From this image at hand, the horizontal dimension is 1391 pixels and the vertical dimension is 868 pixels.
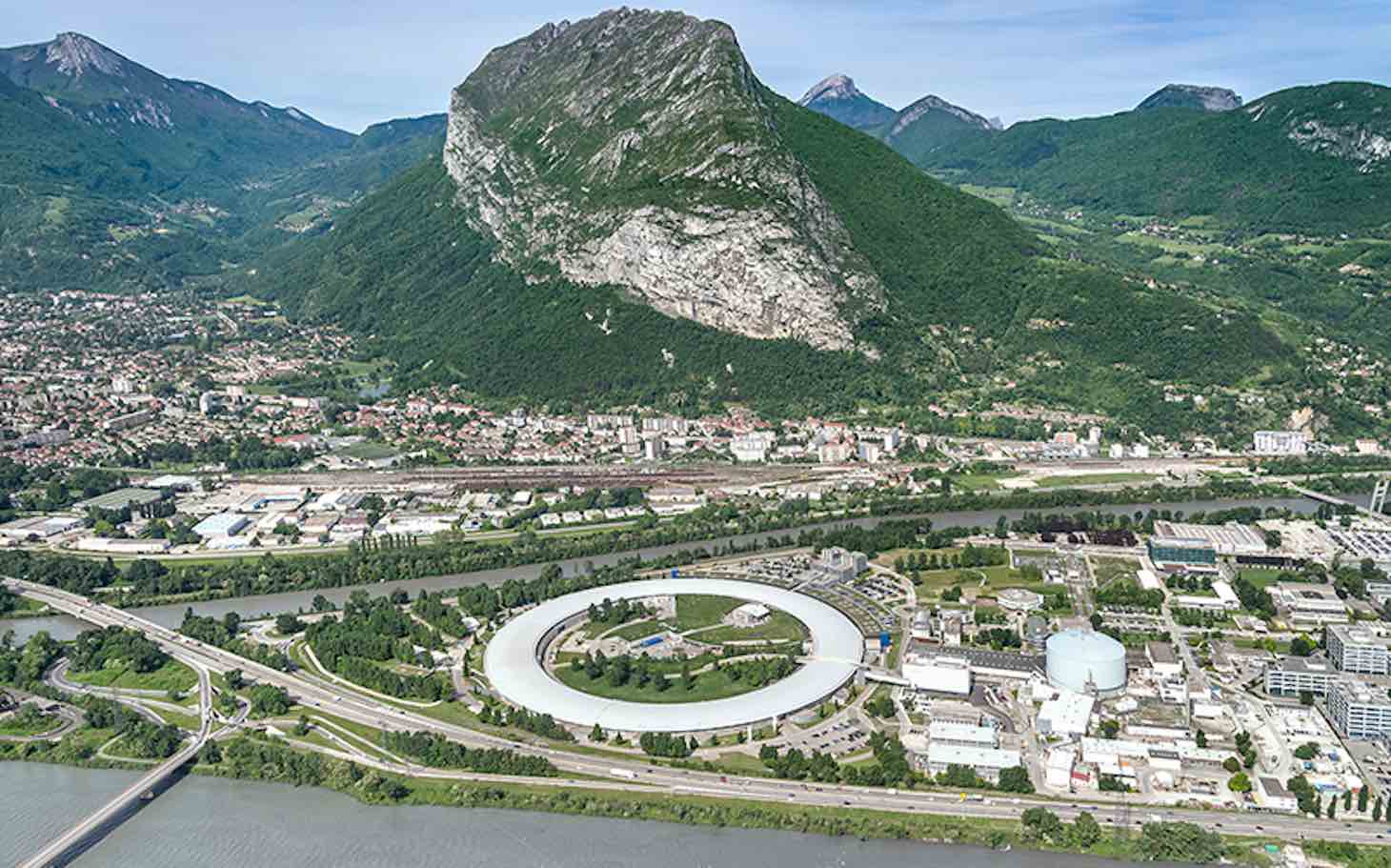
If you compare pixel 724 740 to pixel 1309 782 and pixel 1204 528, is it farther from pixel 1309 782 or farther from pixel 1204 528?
pixel 1204 528

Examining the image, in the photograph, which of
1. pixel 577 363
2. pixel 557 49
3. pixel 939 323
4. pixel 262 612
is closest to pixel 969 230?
pixel 939 323

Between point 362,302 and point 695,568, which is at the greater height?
point 362,302

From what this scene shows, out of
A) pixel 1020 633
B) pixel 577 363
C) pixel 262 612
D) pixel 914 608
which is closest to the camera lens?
pixel 1020 633

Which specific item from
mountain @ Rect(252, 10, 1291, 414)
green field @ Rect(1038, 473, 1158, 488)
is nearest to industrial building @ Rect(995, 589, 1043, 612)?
green field @ Rect(1038, 473, 1158, 488)

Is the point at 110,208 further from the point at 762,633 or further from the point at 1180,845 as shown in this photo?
the point at 1180,845

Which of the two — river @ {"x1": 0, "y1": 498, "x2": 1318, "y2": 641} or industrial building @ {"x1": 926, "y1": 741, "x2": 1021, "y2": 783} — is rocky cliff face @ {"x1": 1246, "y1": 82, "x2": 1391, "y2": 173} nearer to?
river @ {"x1": 0, "y1": 498, "x2": 1318, "y2": 641}

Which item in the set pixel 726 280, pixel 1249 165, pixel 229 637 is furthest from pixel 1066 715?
pixel 1249 165

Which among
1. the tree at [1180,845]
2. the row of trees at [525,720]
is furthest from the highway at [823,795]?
the tree at [1180,845]
